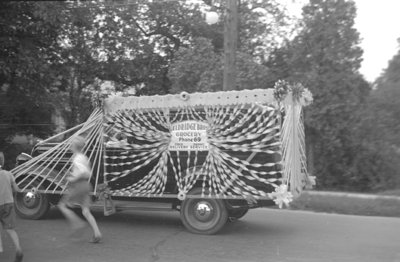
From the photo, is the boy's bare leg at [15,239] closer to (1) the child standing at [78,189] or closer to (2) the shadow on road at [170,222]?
(1) the child standing at [78,189]

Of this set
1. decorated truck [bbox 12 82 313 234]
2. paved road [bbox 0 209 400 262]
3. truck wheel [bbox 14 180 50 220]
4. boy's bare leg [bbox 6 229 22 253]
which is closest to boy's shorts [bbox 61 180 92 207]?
paved road [bbox 0 209 400 262]

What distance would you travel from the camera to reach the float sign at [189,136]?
8.52m

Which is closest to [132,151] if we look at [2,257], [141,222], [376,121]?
[141,222]

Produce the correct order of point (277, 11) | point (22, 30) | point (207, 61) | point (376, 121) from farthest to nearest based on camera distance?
point (277, 11) < point (207, 61) < point (376, 121) < point (22, 30)

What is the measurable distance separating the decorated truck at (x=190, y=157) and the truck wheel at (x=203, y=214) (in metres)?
0.02

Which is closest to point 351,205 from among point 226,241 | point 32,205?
point 226,241

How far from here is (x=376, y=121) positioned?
581 inches

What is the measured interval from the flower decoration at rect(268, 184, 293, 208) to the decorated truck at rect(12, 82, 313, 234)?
0.7 inches

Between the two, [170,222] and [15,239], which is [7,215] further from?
[170,222]

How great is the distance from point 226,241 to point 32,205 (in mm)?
3926

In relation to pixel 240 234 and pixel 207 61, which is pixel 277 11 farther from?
pixel 240 234

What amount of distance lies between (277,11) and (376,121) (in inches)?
226

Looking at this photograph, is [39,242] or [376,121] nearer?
[39,242]

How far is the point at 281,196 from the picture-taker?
7855 mm
